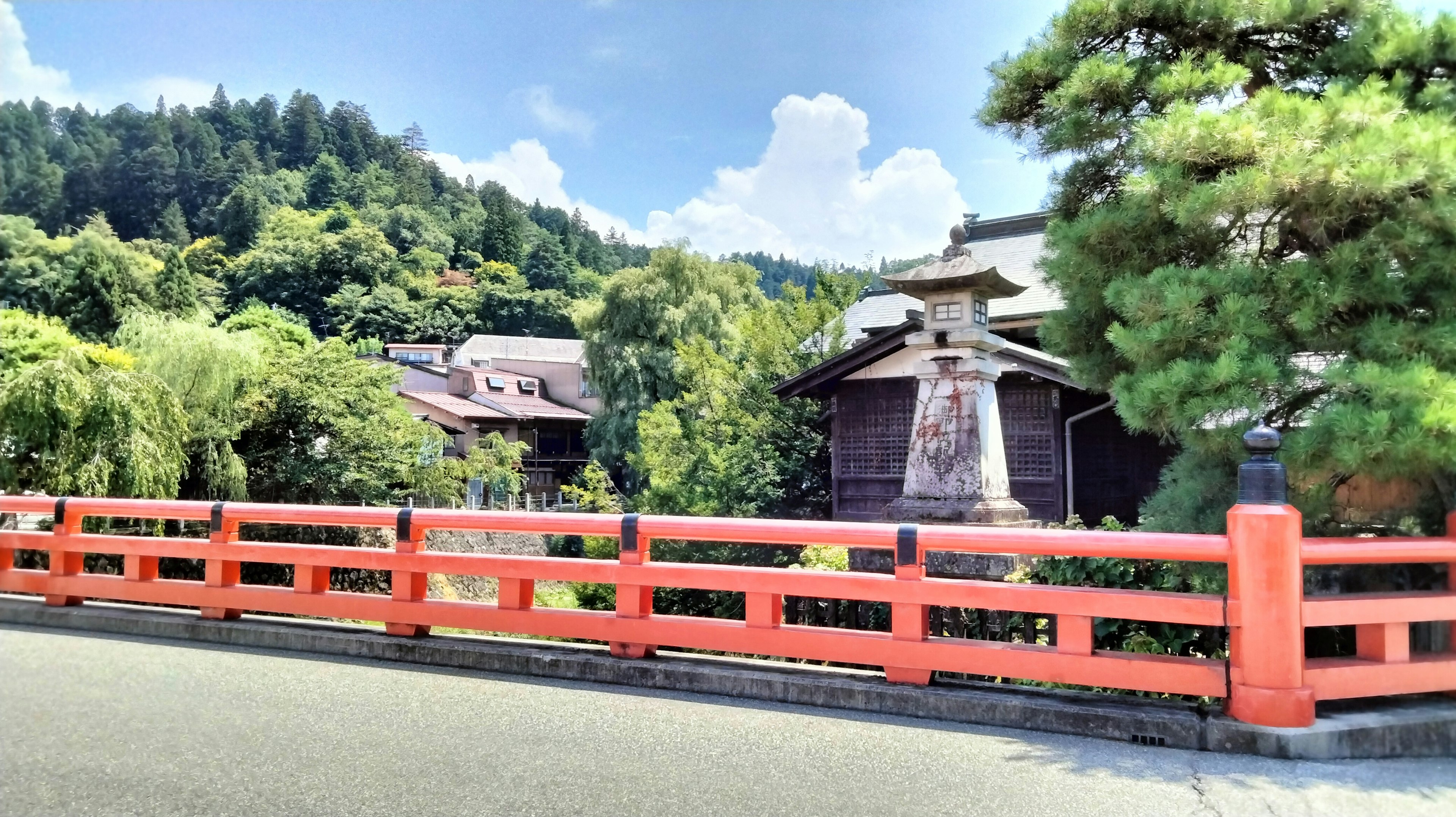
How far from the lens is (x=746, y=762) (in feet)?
11.5

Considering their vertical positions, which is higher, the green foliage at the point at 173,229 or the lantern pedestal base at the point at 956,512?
the green foliage at the point at 173,229

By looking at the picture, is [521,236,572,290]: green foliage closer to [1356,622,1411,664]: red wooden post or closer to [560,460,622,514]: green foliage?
[560,460,622,514]: green foliage

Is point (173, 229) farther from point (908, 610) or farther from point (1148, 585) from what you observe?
point (1148, 585)

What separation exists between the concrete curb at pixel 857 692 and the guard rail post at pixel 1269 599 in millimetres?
97

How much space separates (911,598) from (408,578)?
120 inches

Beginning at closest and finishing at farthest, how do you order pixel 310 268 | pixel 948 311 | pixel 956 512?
1. pixel 956 512
2. pixel 948 311
3. pixel 310 268

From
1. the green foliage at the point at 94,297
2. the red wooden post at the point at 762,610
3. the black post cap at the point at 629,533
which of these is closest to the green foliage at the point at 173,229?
the green foliage at the point at 94,297

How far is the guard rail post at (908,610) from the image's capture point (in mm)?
4230

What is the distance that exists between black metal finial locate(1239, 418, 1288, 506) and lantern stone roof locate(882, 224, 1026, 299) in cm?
569

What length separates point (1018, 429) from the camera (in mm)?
13297

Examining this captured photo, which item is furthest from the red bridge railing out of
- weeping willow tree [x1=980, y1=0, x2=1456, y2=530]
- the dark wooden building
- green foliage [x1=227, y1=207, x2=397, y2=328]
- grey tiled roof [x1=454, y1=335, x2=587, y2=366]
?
green foliage [x1=227, y1=207, x2=397, y2=328]

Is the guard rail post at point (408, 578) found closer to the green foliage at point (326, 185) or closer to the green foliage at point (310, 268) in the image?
the green foliage at point (310, 268)

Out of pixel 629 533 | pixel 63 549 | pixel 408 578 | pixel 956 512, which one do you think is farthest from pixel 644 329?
pixel 629 533

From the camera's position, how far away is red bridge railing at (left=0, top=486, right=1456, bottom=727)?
140 inches
